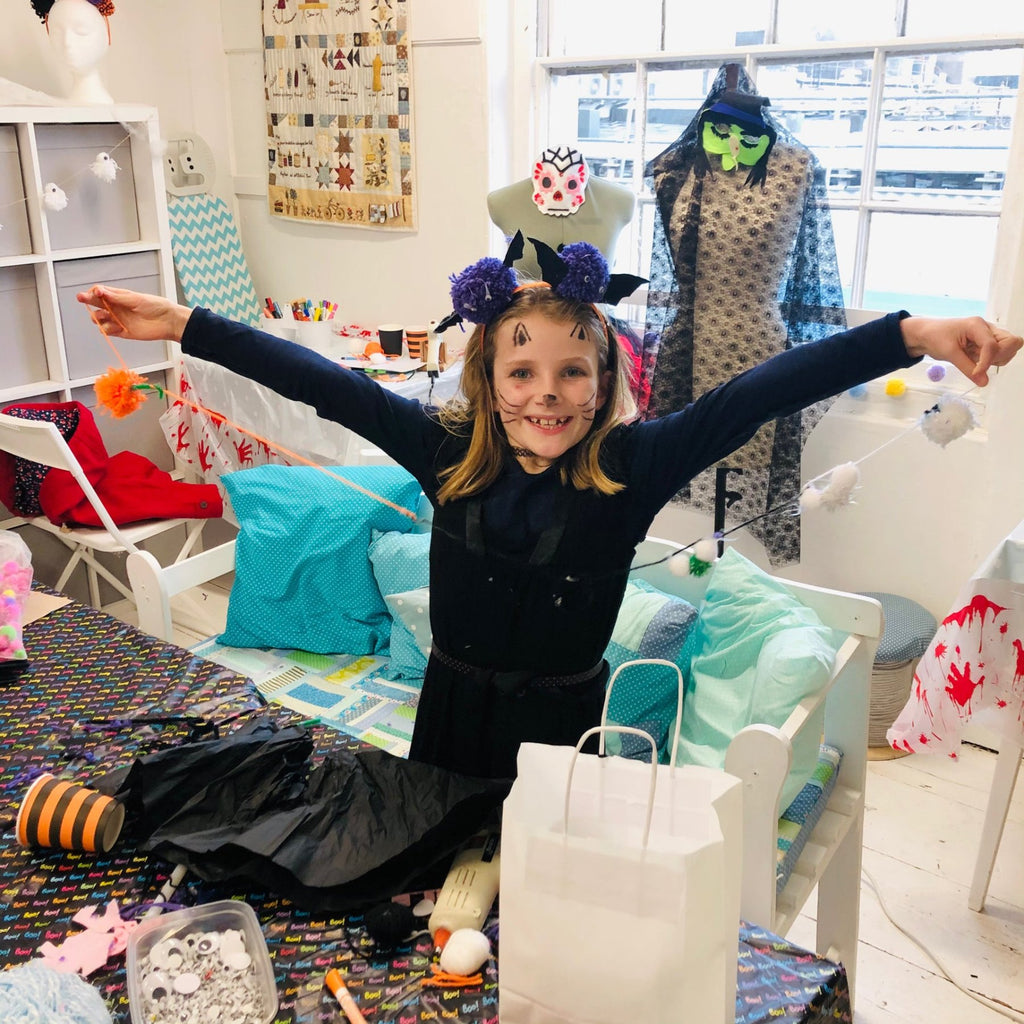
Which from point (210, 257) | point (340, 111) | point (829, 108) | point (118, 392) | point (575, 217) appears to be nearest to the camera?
point (575, 217)

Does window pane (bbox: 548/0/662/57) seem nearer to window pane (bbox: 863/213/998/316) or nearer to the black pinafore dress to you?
window pane (bbox: 863/213/998/316)

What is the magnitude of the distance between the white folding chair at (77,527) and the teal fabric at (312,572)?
25 cm

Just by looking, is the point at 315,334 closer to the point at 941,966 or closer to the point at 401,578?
the point at 401,578

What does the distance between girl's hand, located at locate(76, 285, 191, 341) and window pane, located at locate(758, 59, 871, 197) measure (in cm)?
169

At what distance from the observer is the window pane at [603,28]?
9.00 ft

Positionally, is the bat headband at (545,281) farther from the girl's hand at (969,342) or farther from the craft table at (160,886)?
the craft table at (160,886)

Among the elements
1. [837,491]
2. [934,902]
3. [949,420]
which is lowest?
[934,902]

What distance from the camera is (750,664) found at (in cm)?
169

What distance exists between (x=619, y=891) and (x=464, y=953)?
256 mm

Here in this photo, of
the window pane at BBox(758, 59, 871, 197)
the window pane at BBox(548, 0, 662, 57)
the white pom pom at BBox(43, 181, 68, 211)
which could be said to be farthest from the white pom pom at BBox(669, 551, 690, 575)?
the white pom pom at BBox(43, 181, 68, 211)

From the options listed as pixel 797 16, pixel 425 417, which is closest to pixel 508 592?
pixel 425 417

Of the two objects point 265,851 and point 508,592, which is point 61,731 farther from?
point 508,592

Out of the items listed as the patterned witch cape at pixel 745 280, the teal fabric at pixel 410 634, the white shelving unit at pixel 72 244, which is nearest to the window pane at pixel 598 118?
the patterned witch cape at pixel 745 280

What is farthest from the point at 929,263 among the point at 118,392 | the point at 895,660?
the point at 118,392
